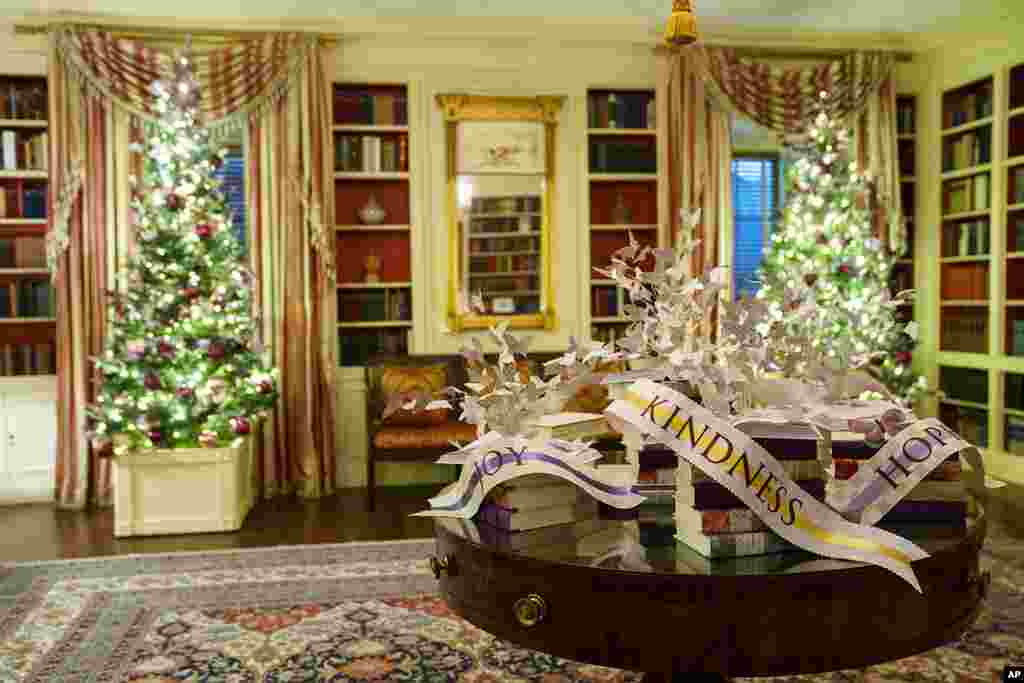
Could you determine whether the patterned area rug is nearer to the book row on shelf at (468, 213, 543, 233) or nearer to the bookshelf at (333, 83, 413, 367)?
the bookshelf at (333, 83, 413, 367)

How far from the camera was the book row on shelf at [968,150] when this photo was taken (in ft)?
18.9

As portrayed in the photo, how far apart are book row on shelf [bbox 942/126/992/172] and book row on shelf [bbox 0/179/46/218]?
6.15m

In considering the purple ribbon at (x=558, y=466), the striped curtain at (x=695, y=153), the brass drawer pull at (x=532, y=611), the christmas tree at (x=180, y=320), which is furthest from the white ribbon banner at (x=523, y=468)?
the striped curtain at (x=695, y=153)

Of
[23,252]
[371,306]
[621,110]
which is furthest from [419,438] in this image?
[23,252]

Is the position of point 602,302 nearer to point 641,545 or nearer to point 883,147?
point 883,147

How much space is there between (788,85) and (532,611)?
522 cm

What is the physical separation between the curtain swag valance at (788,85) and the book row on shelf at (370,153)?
6.67 ft

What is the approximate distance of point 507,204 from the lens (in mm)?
5805

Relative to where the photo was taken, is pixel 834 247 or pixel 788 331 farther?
pixel 834 247

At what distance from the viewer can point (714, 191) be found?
5.92m

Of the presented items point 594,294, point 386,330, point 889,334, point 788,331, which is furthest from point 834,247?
point 788,331

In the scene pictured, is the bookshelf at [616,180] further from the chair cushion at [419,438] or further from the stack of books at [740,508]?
the stack of books at [740,508]

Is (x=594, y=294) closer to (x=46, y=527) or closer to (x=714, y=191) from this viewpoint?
(x=714, y=191)

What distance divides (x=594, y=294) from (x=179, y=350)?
9.07 ft
